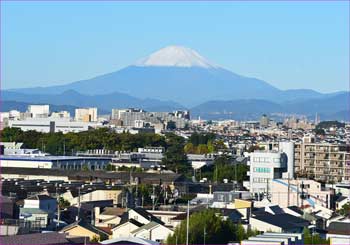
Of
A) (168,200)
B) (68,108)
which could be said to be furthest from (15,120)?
(68,108)

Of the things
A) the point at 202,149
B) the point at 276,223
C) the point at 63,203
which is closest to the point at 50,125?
the point at 202,149

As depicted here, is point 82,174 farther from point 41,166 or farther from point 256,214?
point 256,214

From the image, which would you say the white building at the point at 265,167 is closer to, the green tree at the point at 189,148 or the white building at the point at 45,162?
the white building at the point at 45,162

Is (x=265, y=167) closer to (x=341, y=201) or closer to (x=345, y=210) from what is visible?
(x=341, y=201)

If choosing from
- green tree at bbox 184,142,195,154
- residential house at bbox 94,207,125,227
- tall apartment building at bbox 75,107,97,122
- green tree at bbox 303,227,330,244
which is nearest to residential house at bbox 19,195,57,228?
residential house at bbox 94,207,125,227

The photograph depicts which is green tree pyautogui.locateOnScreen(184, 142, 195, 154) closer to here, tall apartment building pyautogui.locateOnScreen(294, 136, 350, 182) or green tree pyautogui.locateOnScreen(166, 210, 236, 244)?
tall apartment building pyautogui.locateOnScreen(294, 136, 350, 182)

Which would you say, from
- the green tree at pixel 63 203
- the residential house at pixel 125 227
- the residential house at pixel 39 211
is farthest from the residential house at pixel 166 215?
the green tree at pixel 63 203
